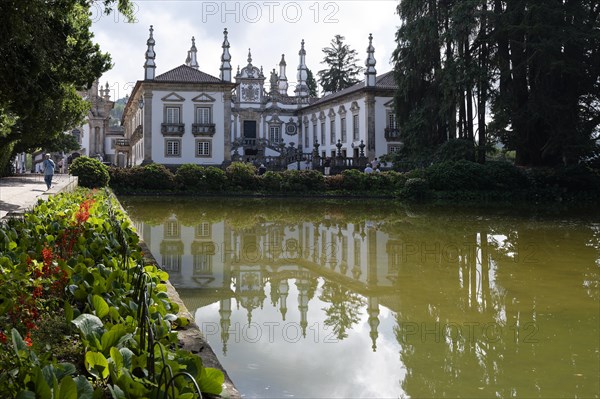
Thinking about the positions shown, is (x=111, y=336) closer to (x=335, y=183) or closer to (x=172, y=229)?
(x=172, y=229)

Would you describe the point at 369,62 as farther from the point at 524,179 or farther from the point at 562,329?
the point at 562,329

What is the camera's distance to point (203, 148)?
37281 millimetres

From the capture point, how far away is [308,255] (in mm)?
9523

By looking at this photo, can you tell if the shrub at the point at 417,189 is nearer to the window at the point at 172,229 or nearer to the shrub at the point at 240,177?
the shrub at the point at 240,177

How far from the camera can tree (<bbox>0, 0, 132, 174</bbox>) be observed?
5.83 metres

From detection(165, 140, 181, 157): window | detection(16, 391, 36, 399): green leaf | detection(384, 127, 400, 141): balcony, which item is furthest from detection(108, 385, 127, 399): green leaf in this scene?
detection(384, 127, 400, 141): balcony

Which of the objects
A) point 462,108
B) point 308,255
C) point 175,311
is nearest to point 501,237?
point 308,255

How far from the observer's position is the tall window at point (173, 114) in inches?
1454

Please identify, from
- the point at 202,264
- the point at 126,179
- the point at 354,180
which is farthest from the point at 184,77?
the point at 202,264

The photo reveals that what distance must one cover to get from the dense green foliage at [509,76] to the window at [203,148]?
45.3 feet

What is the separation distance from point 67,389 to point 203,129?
35516 mm

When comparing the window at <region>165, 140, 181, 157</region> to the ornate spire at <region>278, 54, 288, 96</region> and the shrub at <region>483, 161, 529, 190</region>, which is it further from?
the shrub at <region>483, 161, 529, 190</region>

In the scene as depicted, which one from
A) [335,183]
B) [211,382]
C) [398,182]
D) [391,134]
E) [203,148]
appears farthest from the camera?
[391,134]

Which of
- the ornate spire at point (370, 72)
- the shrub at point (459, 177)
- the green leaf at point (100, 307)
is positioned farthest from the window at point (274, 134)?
the green leaf at point (100, 307)
